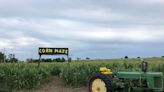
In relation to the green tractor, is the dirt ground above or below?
below

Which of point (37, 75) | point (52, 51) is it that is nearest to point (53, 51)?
point (52, 51)

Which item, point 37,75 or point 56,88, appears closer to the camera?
point 56,88

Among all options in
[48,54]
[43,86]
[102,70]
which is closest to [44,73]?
[43,86]

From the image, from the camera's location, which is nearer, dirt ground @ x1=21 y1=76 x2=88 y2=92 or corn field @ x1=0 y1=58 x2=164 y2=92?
dirt ground @ x1=21 y1=76 x2=88 y2=92

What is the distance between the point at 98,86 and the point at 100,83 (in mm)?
153

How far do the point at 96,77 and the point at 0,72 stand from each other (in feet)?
25.3

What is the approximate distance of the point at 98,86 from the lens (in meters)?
15.6

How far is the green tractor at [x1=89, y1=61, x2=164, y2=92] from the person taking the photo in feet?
45.9

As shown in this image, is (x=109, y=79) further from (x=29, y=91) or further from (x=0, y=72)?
(x=0, y=72)

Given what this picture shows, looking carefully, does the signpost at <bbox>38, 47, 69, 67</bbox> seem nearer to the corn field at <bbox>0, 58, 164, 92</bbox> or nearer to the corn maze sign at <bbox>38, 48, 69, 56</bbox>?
the corn maze sign at <bbox>38, 48, 69, 56</bbox>

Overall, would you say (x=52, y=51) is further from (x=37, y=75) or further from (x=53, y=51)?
(x=37, y=75)

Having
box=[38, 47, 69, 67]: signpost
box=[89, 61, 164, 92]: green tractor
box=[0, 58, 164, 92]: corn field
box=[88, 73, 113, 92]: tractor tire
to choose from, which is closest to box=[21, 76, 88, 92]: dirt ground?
box=[0, 58, 164, 92]: corn field

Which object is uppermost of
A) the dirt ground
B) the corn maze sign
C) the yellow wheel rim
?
the corn maze sign

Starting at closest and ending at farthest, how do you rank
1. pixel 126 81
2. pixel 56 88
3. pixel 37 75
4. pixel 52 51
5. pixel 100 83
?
pixel 126 81, pixel 100 83, pixel 56 88, pixel 37 75, pixel 52 51
